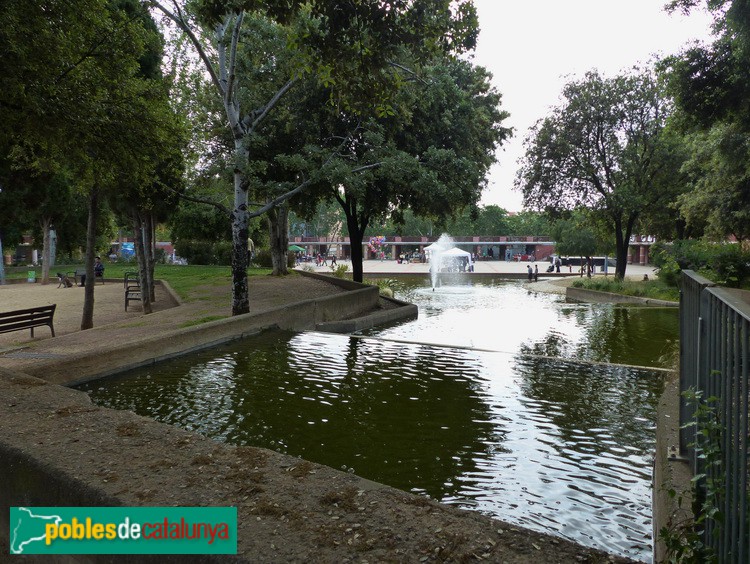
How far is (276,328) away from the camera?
13336 millimetres

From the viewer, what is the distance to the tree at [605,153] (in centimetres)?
3019

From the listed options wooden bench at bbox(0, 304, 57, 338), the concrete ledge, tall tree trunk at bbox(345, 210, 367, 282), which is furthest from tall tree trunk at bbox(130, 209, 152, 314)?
tall tree trunk at bbox(345, 210, 367, 282)

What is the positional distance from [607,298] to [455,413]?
68.6 feet

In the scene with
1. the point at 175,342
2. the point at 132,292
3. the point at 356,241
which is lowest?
the point at 175,342

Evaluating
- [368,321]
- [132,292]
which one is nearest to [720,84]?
[368,321]

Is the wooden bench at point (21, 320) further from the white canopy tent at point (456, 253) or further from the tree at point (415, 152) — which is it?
the white canopy tent at point (456, 253)

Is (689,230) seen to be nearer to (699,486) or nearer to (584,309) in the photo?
(584,309)

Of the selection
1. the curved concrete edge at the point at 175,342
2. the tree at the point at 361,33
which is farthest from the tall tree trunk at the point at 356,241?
the tree at the point at 361,33

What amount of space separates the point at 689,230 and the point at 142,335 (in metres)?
35.3

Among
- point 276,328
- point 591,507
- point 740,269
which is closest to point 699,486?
point 591,507

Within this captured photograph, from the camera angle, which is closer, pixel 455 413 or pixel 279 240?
pixel 455 413

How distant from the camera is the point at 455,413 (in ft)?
22.9

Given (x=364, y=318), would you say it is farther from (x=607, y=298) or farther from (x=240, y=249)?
(x=607, y=298)

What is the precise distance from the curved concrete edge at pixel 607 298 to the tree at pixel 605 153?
506cm
